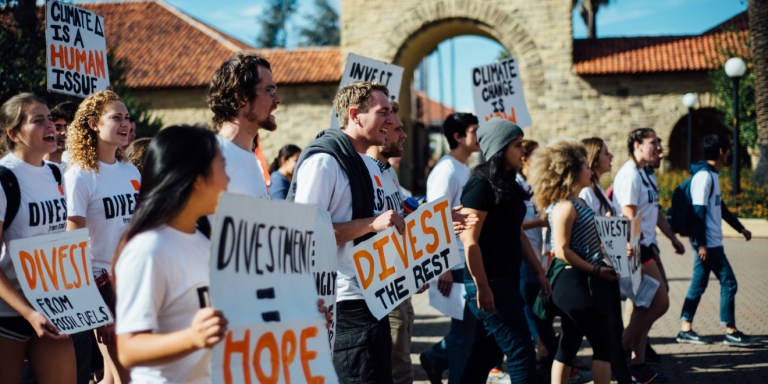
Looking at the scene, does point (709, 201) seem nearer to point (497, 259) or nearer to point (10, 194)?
point (497, 259)

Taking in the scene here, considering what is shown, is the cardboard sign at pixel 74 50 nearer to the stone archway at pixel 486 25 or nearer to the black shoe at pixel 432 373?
the black shoe at pixel 432 373

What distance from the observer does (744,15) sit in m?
30.5

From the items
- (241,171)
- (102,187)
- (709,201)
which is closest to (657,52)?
(709,201)

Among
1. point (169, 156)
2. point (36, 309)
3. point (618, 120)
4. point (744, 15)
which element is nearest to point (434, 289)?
point (36, 309)

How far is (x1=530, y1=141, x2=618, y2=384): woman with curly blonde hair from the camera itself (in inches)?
197

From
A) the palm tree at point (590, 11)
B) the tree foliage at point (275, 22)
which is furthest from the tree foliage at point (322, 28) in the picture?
the palm tree at point (590, 11)

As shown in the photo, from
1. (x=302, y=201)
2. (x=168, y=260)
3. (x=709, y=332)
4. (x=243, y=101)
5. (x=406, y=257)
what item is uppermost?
(x=243, y=101)

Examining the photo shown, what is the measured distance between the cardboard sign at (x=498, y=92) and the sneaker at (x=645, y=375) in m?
3.30

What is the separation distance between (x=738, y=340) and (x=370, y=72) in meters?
4.38

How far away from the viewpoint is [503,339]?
4.60 meters

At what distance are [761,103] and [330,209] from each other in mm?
19179

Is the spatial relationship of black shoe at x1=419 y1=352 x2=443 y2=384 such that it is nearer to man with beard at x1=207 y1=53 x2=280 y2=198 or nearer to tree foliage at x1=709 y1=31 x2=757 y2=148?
man with beard at x1=207 y1=53 x2=280 y2=198

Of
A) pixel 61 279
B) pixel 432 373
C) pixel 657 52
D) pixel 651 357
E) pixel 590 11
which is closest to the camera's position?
pixel 61 279

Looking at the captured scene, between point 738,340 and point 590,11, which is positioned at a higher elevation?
point 590,11
